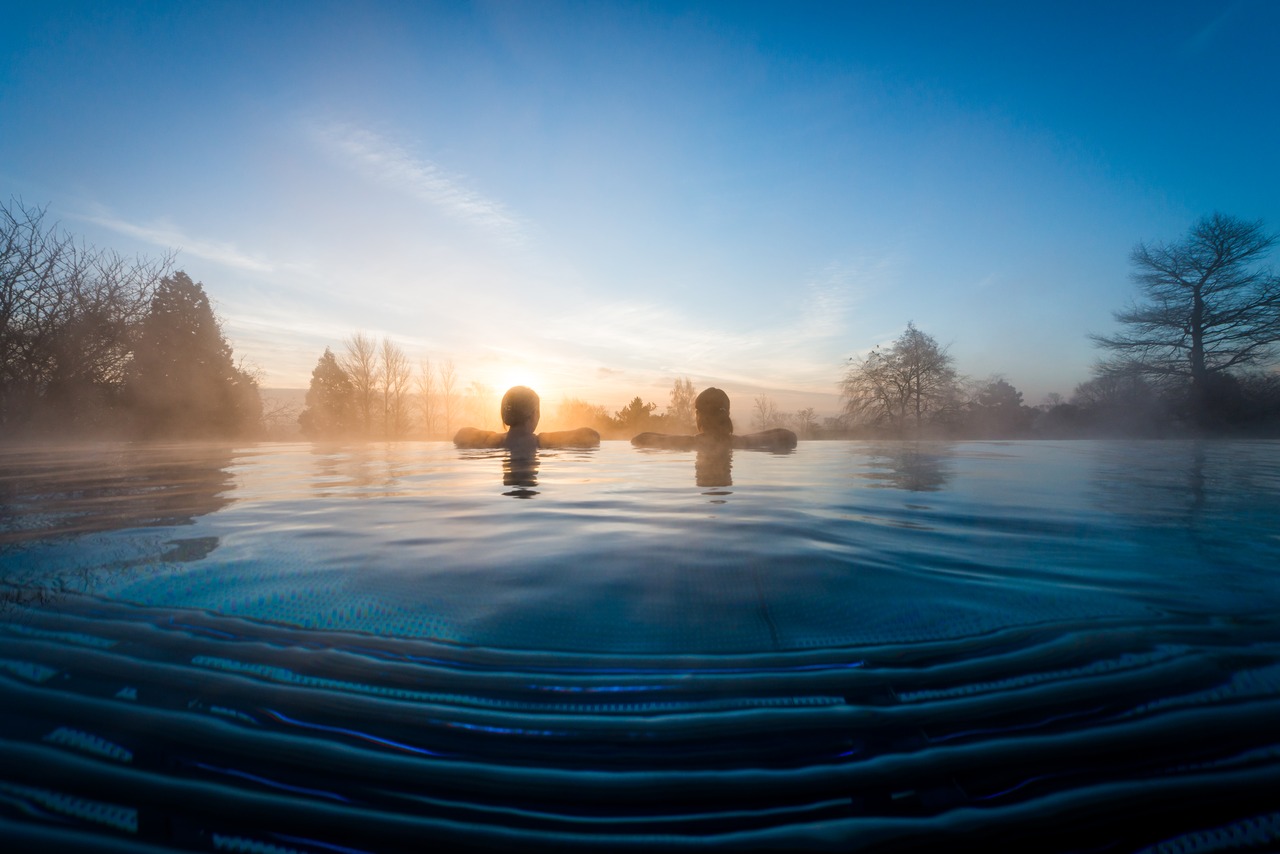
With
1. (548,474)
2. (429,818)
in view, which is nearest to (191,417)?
(548,474)

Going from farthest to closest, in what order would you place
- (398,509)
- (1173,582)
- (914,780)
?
(398,509)
(1173,582)
(914,780)

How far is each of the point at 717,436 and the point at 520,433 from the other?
3878 millimetres

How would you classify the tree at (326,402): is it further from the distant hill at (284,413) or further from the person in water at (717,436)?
the person in water at (717,436)

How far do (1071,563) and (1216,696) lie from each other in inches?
39.1

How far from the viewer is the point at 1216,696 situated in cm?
95

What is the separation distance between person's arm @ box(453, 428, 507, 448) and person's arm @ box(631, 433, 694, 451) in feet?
9.93

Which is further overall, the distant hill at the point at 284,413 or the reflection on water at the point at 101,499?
the distant hill at the point at 284,413

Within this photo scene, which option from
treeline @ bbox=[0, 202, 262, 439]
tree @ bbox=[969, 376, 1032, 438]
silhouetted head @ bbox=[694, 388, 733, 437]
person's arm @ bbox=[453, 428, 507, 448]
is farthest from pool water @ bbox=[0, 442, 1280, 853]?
tree @ bbox=[969, 376, 1032, 438]

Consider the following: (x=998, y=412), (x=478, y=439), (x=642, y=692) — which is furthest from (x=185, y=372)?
(x=998, y=412)

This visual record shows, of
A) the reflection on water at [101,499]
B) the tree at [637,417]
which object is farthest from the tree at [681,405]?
the reflection on water at [101,499]

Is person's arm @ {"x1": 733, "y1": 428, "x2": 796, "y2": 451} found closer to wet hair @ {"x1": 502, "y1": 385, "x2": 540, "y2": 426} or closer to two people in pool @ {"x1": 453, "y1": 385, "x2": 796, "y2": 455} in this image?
two people in pool @ {"x1": 453, "y1": 385, "x2": 796, "y2": 455}

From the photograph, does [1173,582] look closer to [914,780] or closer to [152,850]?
[914,780]

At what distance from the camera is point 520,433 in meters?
10.1

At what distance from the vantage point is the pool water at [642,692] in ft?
2.28
